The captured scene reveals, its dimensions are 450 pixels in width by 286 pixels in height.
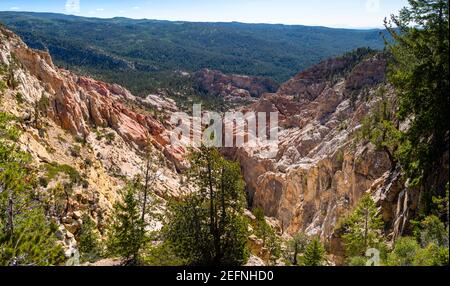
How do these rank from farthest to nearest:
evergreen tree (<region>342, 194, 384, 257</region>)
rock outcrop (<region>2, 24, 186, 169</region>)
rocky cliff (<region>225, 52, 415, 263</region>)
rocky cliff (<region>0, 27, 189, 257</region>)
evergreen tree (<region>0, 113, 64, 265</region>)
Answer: rock outcrop (<region>2, 24, 186, 169</region>)
rocky cliff (<region>0, 27, 189, 257</region>)
rocky cliff (<region>225, 52, 415, 263</region>)
evergreen tree (<region>342, 194, 384, 257</region>)
evergreen tree (<region>0, 113, 64, 265</region>)

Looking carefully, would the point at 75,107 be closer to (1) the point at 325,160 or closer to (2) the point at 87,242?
(2) the point at 87,242

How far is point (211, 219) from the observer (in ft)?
65.0

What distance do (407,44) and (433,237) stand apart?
370 inches

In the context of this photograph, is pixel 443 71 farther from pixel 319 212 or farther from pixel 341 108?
pixel 341 108

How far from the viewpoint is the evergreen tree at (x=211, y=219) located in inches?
771

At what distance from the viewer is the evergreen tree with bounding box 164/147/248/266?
19.6m

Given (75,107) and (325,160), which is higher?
(75,107)

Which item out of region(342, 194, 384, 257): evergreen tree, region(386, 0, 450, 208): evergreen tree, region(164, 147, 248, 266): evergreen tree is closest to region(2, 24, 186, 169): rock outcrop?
region(164, 147, 248, 266): evergreen tree

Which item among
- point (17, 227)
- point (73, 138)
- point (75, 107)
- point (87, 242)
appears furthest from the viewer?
point (75, 107)

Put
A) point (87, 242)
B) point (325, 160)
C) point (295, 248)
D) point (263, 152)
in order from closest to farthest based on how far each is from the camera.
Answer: point (87, 242) → point (295, 248) → point (325, 160) → point (263, 152)

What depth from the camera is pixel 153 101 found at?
14238cm

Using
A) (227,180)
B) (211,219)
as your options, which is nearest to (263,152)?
(227,180)

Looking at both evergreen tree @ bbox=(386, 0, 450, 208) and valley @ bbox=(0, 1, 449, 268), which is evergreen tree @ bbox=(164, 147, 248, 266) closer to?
valley @ bbox=(0, 1, 449, 268)

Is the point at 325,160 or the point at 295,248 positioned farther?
the point at 325,160
